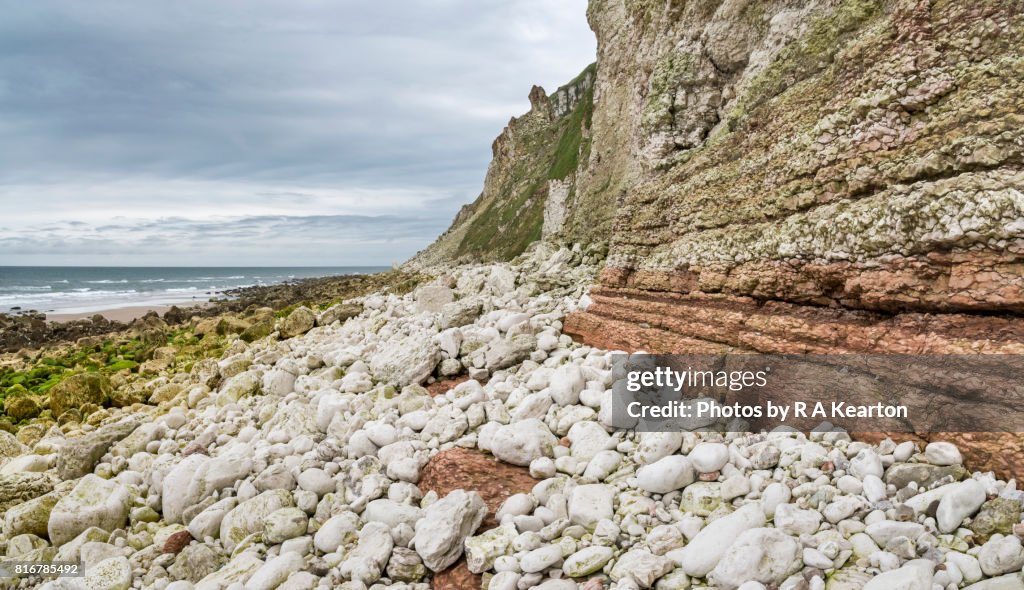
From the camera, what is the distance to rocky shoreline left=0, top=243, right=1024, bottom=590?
366 centimetres

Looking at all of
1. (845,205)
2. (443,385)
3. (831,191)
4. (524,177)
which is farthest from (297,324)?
(524,177)

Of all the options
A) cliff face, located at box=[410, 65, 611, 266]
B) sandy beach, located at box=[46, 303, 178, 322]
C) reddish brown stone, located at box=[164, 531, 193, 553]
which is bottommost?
sandy beach, located at box=[46, 303, 178, 322]

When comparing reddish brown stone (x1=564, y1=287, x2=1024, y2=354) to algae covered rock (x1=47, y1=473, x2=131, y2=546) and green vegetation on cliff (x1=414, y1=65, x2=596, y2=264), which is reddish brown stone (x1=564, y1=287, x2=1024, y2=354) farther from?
green vegetation on cliff (x1=414, y1=65, x2=596, y2=264)

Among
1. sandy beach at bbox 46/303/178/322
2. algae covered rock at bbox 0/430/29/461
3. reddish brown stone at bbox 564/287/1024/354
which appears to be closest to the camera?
reddish brown stone at bbox 564/287/1024/354

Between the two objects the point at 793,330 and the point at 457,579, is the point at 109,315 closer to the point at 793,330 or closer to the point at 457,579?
the point at 457,579

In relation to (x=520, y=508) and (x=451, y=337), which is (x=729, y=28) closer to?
(x=451, y=337)

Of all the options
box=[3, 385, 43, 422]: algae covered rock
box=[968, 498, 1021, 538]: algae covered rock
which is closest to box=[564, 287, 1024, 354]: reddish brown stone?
box=[968, 498, 1021, 538]: algae covered rock

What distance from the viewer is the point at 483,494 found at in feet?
17.6

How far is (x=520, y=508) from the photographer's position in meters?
5.01

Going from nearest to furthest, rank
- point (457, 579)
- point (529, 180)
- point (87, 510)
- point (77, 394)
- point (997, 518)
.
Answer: point (997, 518), point (457, 579), point (87, 510), point (77, 394), point (529, 180)

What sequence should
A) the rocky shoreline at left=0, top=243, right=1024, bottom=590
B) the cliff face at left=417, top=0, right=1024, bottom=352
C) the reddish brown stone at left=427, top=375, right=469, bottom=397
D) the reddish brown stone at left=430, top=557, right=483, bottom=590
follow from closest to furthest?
the rocky shoreline at left=0, top=243, right=1024, bottom=590
the cliff face at left=417, top=0, right=1024, bottom=352
the reddish brown stone at left=430, top=557, right=483, bottom=590
the reddish brown stone at left=427, top=375, right=469, bottom=397

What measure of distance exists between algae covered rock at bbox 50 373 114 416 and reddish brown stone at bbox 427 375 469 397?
28.3 feet

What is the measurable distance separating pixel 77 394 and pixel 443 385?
31.0 ft

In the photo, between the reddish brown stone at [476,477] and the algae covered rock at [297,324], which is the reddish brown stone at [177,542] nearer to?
the reddish brown stone at [476,477]
